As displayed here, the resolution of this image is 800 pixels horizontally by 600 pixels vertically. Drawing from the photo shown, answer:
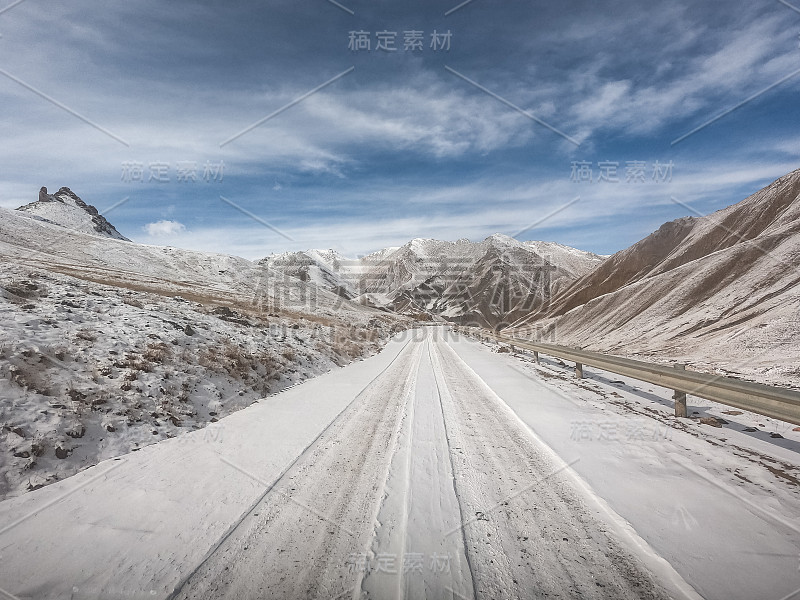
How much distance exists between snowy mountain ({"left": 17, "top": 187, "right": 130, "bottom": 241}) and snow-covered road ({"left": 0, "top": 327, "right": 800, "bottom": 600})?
155 m

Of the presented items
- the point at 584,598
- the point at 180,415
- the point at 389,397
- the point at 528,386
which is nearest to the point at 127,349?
the point at 180,415

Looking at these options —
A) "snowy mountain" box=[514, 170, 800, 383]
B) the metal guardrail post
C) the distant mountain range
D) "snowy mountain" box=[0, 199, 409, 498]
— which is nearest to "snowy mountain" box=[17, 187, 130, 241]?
the distant mountain range

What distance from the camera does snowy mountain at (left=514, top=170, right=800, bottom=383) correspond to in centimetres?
1315

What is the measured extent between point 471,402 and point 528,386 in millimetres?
2781

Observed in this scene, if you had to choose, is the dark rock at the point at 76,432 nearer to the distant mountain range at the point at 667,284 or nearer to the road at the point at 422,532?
the road at the point at 422,532

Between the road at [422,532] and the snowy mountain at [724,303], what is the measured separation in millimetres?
10430

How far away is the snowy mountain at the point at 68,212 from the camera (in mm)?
131250

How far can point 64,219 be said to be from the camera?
443 feet

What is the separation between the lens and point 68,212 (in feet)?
472

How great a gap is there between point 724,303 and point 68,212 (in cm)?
20088
